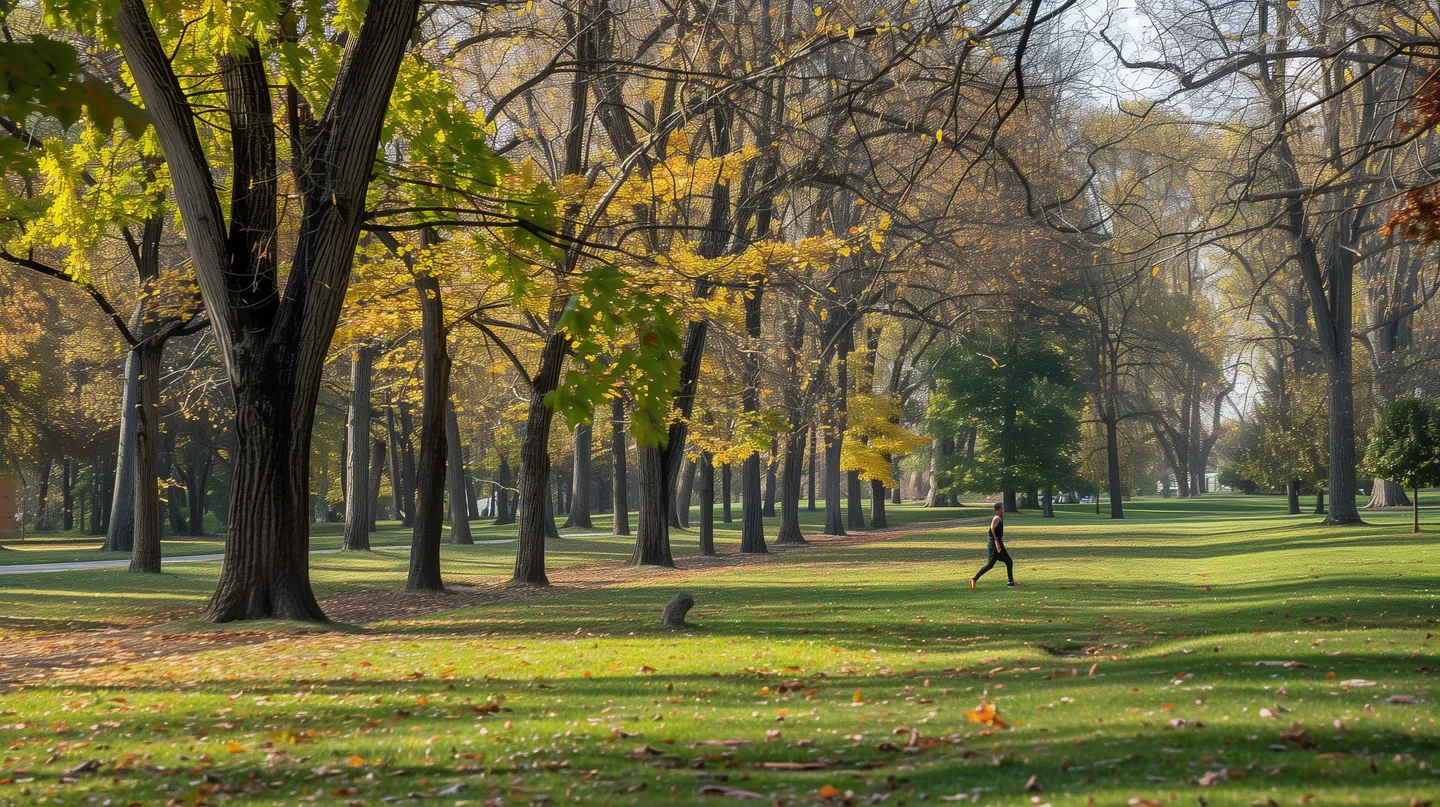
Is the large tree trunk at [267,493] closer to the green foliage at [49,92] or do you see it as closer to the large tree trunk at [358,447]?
the green foliage at [49,92]

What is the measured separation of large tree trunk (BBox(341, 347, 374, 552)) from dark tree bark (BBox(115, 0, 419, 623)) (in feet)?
61.7

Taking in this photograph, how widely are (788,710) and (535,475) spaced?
Answer: 613 inches

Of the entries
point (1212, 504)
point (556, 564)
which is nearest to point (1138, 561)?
point (556, 564)

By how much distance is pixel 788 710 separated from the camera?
8.23 m

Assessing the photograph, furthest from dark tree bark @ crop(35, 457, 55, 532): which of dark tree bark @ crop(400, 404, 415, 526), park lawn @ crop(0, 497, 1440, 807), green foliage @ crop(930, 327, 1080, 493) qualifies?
park lawn @ crop(0, 497, 1440, 807)

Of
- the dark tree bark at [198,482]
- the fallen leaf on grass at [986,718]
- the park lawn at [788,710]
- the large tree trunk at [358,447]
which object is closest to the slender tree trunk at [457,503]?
the large tree trunk at [358,447]

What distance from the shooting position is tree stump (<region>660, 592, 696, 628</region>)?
47.4ft

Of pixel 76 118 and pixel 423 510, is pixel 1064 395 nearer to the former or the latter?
pixel 423 510

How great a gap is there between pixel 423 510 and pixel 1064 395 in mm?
50096

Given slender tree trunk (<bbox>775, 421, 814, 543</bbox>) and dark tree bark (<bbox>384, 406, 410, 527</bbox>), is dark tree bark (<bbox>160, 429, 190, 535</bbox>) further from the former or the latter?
slender tree trunk (<bbox>775, 421, 814, 543</bbox>)

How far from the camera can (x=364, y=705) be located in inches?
354

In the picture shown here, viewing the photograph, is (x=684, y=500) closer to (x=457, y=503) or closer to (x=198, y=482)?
(x=457, y=503)

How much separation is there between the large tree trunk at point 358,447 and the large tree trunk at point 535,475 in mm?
12035

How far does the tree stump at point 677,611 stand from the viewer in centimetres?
1446
